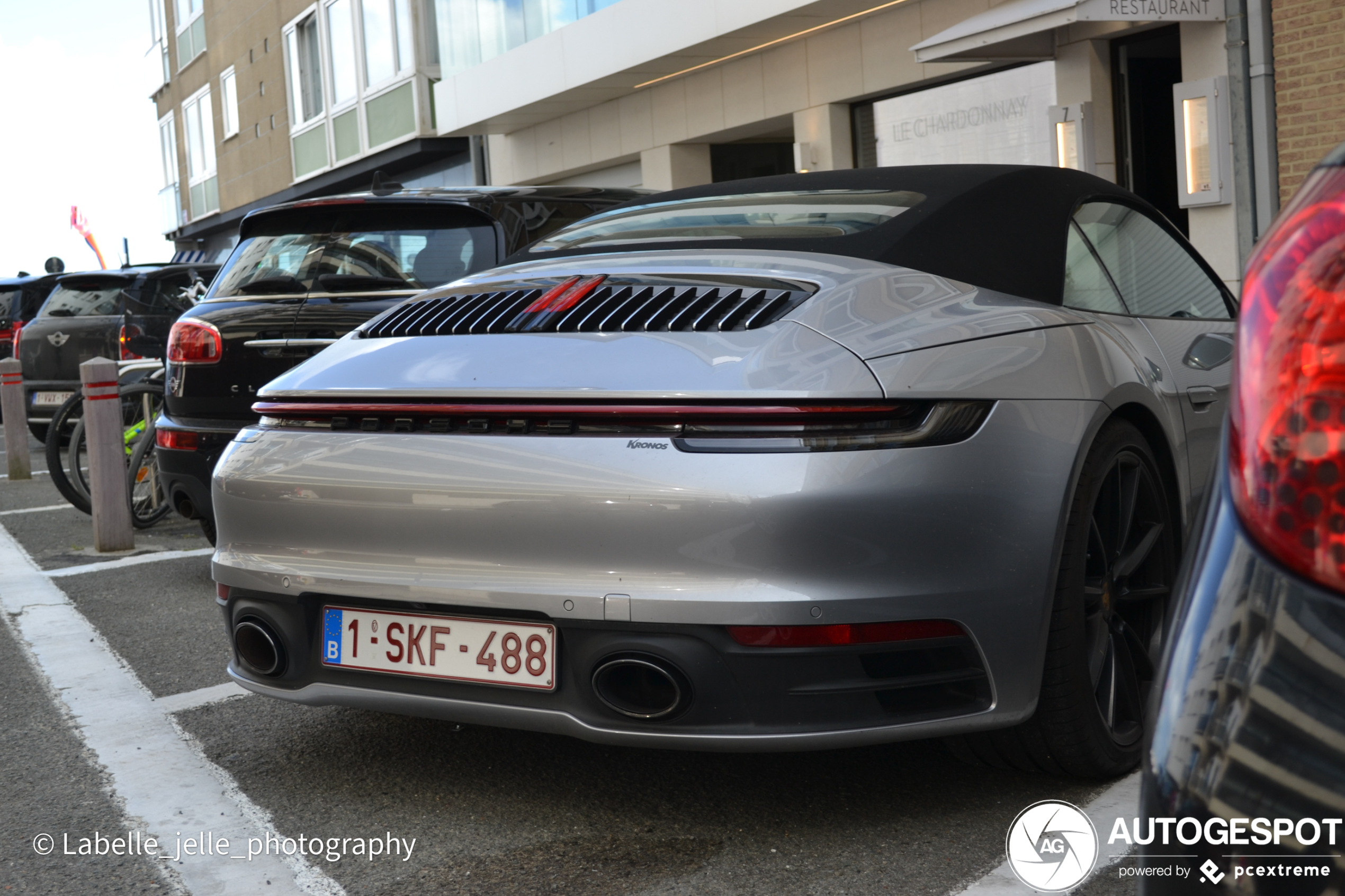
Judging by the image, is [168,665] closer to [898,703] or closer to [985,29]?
[898,703]

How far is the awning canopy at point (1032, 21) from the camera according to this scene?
390 inches

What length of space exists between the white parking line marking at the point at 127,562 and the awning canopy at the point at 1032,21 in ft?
23.1

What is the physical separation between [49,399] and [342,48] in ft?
47.4

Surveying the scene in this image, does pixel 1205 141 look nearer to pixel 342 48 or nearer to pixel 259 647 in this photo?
pixel 259 647

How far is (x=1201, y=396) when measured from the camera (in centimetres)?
344

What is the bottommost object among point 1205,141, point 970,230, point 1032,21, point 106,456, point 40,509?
point 40,509

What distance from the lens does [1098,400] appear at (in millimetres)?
2873

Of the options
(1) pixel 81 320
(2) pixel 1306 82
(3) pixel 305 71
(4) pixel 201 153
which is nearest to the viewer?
(2) pixel 1306 82

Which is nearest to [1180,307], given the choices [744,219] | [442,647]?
[744,219]

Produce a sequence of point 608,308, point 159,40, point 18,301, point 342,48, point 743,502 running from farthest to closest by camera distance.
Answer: point 159,40 < point 342,48 < point 18,301 < point 608,308 < point 743,502

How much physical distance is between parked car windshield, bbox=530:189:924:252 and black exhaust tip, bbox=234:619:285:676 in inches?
50.7

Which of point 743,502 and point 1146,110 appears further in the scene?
point 1146,110

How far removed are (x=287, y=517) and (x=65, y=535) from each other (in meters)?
5.62

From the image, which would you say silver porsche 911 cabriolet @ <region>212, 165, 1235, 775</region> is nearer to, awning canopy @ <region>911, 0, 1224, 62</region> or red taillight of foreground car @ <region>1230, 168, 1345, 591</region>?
red taillight of foreground car @ <region>1230, 168, 1345, 591</region>
